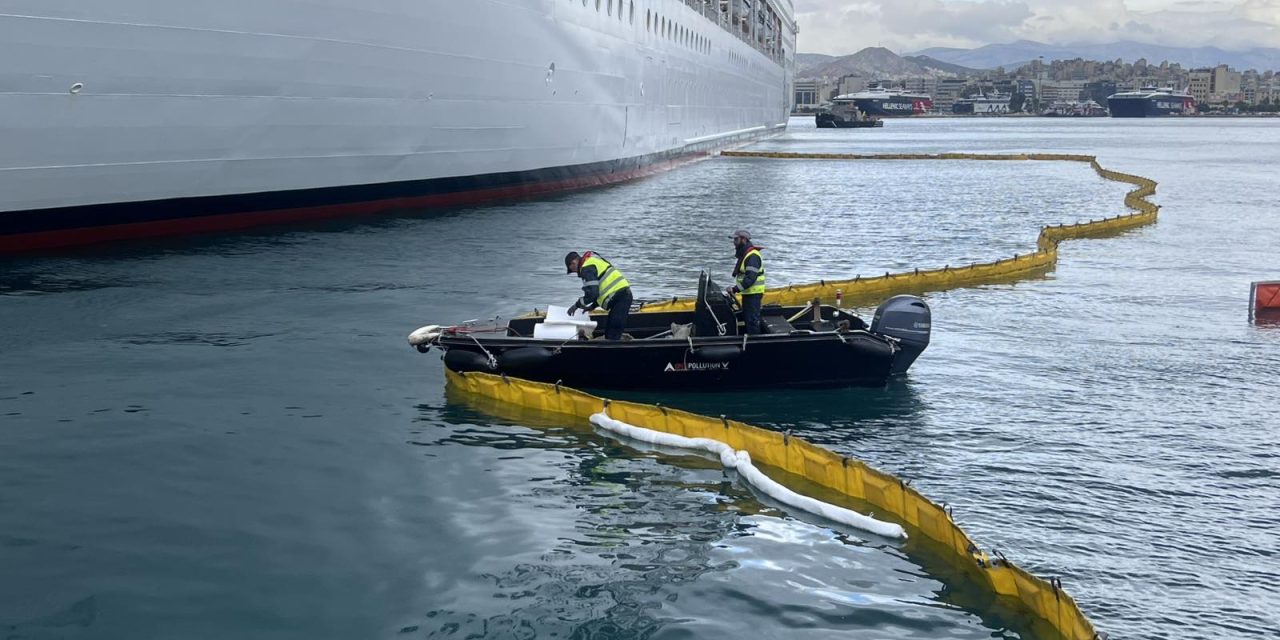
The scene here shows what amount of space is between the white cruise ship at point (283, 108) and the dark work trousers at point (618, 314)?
1531 centimetres

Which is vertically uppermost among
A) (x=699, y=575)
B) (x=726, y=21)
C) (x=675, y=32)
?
(x=726, y=21)

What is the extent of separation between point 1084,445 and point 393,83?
2597 cm

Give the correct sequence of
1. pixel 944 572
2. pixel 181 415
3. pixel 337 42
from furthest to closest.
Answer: pixel 337 42 < pixel 181 415 < pixel 944 572

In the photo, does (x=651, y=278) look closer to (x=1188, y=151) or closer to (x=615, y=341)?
(x=615, y=341)

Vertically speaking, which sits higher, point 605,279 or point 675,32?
point 675,32

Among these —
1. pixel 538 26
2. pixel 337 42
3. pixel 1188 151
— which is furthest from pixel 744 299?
pixel 1188 151

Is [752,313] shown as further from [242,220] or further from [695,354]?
[242,220]

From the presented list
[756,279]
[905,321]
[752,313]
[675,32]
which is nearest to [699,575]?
[756,279]

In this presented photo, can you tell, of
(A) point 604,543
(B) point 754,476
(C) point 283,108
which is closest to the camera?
(A) point 604,543

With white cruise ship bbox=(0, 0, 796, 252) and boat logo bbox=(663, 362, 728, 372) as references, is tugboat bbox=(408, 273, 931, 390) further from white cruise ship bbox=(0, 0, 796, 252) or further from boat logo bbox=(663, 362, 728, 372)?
white cruise ship bbox=(0, 0, 796, 252)

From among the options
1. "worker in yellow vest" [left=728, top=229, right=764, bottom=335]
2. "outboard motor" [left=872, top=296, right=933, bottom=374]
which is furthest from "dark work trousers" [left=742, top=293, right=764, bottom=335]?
"outboard motor" [left=872, top=296, right=933, bottom=374]

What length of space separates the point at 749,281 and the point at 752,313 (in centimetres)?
64

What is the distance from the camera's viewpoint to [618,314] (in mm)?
17344

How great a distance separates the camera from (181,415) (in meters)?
15.7
